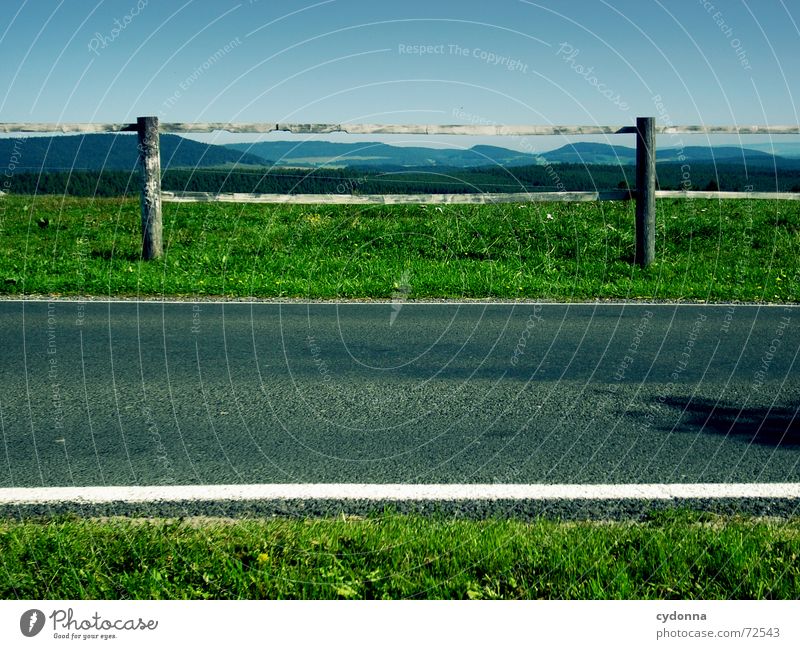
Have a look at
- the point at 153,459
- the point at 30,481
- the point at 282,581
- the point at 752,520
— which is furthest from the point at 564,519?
the point at 30,481

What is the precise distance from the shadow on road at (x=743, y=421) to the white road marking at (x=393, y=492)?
721 millimetres

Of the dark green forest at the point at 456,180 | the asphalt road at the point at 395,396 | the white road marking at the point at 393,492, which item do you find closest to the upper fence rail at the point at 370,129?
the dark green forest at the point at 456,180

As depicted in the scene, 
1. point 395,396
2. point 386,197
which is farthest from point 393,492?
point 386,197

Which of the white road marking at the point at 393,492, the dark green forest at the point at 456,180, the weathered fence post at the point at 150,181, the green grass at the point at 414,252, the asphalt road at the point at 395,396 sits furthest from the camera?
the dark green forest at the point at 456,180

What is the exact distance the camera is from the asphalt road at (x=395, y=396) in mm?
4301

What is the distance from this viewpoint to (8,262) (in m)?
10.9

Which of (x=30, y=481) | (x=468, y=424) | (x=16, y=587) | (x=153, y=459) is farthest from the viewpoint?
(x=468, y=424)

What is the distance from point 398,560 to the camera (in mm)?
3178

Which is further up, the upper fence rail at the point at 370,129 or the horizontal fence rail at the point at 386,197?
the upper fence rail at the point at 370,129

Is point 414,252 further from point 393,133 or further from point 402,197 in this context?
point 393,133

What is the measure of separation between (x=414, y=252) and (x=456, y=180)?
216 centimetres

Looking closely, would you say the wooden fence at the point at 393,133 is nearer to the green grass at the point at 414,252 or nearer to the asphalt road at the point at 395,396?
the green grass at the point at 414,252
